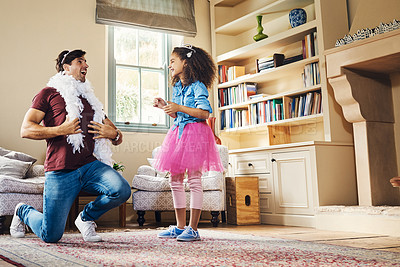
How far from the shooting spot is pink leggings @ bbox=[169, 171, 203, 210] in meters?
2.48

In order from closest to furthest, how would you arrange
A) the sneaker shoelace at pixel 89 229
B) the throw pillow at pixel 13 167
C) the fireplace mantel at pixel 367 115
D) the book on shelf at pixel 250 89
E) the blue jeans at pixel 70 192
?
the blue jeans at pixel 70 192
the sneaker shoelace at pixel 89 229
the throw pillow at pixel 13 167
the fireplace mantel at pixel 367 115
the book on shelf at pixel 250 89

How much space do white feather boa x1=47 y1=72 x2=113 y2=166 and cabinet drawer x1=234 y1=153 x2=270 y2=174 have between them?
74.2 inches

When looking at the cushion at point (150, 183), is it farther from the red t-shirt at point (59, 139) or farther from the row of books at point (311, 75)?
the row of books at point (311, 75)

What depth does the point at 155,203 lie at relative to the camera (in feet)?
12.2

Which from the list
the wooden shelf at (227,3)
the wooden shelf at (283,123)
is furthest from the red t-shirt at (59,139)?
the wooden shelf at (227,3)

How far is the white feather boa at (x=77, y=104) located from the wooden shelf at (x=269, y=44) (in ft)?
7.33

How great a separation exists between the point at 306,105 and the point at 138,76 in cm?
188

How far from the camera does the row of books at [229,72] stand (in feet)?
15.6

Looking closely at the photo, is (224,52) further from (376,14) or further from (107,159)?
(107,159)

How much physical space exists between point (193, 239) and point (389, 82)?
2368 mm

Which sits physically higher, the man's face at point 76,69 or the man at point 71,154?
the man's face at point 76,69

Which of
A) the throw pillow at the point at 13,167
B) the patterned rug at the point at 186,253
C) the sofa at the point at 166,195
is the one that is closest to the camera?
the patterned rug at the point at 186,253

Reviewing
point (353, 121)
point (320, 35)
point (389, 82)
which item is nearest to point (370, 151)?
point (353, 121)

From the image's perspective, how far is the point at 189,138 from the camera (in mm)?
2508
